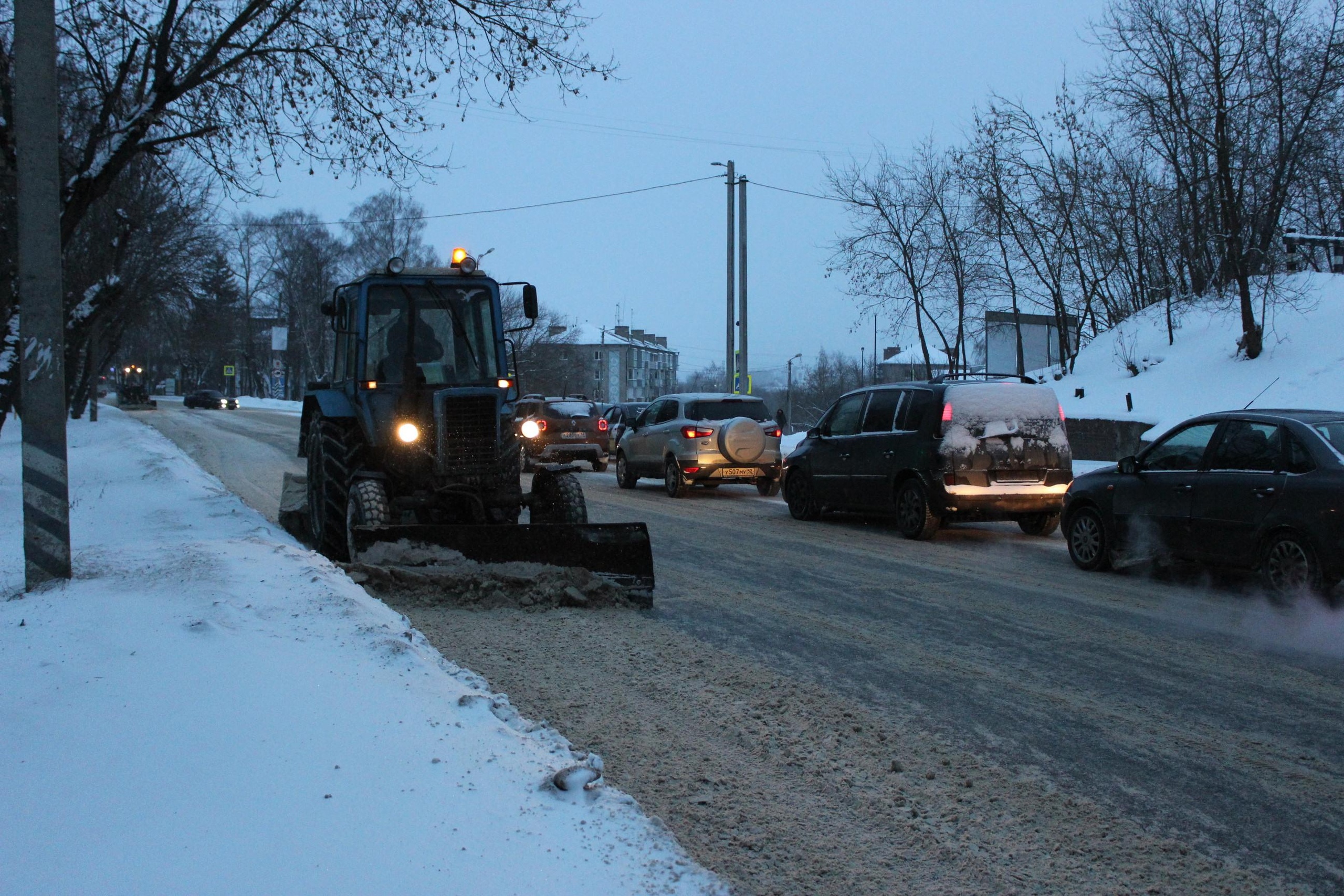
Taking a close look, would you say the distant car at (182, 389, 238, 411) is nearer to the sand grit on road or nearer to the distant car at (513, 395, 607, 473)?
the distant car at (513, 395, 607, 473)

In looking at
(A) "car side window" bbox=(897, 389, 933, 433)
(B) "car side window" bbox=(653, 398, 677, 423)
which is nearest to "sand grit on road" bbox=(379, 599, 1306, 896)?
(A) "car side window" bbox=(897, 389, 933, 433)

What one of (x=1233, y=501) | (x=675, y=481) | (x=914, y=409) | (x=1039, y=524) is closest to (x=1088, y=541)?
(x=1233, y=501)

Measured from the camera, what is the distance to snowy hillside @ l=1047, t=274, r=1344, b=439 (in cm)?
2062

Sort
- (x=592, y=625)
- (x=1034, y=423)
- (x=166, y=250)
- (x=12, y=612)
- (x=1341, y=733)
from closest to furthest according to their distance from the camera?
(x=1341, y=733), (x=12, y=612), (x=592, y=625), (x=1034, y=423), (x=166, y=250)

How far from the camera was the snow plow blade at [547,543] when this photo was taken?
8.02 m

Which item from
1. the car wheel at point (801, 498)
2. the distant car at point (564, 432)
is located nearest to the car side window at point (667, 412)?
the car wheel at point (801, 498)

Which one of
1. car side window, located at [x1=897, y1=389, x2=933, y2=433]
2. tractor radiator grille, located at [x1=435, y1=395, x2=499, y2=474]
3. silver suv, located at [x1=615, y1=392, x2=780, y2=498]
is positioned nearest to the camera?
tractor radiator grille, located at [x1=435, y1=395, x2=499, y2=474]

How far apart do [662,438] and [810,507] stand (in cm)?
439

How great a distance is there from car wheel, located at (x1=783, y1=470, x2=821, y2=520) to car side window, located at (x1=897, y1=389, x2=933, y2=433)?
1969 millimetres

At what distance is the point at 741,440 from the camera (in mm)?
16984

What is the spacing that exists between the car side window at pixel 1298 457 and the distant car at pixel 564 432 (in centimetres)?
1661

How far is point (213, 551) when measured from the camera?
763cm

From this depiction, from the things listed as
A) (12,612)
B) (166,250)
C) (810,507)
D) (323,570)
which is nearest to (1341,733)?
(323,570)

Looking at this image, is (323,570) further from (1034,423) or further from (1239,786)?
(1034,423)
